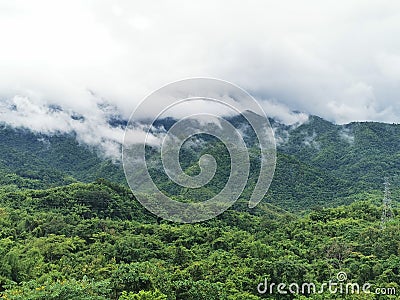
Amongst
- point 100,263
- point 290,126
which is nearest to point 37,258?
point 100,263

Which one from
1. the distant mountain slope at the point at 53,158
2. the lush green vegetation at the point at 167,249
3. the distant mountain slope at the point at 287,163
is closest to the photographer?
the lush green vegetation at the point at 167,249

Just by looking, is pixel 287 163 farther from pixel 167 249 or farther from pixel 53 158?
pixel 53 158

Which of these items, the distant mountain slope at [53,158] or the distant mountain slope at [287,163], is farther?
the distant mountain slope at [53,158]

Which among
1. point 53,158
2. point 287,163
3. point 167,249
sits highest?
point 53,158

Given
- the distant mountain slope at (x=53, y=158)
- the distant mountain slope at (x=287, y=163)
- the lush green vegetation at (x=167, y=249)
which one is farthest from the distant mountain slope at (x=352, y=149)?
the distant mountain slope at (x=53, y=158)

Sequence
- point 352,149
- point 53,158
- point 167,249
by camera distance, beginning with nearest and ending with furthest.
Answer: point 167,249
point 352,149
point 53,158

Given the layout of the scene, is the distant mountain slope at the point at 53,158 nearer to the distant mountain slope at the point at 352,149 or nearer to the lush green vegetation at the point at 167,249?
the lush green vegetation at the point at 167,249

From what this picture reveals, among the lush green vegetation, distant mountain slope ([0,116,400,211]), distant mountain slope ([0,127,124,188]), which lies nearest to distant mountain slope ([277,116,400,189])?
distant mountain slope ([0,116,400,211])

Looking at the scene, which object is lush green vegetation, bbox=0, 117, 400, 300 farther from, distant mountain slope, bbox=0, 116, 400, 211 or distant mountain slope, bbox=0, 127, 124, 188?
distant mountain slope, bbox=0, 127, 124, 188

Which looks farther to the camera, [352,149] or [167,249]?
[352,149]

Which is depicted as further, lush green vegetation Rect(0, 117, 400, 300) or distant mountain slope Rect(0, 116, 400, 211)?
distant mountain slope Rect(0, 116, 400, 211)

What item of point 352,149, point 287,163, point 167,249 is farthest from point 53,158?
point 167,249

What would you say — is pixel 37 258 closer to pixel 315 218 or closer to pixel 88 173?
pixel 315 218

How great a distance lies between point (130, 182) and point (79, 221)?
22.9 meters
